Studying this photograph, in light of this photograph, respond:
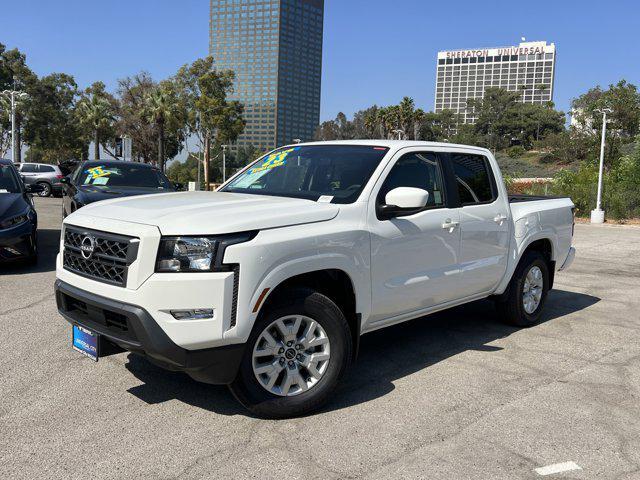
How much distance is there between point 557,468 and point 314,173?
105 inches

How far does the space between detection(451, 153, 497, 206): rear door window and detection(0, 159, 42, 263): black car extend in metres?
6.09

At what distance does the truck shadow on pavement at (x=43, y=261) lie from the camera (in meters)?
8.46

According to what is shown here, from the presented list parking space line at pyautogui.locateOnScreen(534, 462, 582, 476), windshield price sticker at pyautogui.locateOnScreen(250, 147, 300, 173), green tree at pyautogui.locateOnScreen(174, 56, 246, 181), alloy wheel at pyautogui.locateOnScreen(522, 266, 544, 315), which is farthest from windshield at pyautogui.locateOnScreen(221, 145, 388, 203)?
green tree at pyautogui.locateOnScreen(174, 56, 246, 181)

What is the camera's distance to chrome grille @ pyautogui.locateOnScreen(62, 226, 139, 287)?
11.2ft

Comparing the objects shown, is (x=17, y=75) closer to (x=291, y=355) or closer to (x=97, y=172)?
(x=97, y=172)

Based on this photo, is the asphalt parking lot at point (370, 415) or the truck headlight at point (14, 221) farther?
the truck headlight at point (14, 221)

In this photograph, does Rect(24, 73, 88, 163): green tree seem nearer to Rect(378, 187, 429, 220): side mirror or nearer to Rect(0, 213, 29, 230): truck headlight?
Rect(0, 213, 29, 230): truck headlight

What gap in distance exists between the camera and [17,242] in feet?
26.4

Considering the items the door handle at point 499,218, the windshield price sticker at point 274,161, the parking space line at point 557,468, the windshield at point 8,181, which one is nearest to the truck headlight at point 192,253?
the windshield price sticker at point 274,161

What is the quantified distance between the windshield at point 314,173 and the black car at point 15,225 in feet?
14.5

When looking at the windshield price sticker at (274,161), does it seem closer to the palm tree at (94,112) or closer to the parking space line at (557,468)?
the parking space line at (557,468)

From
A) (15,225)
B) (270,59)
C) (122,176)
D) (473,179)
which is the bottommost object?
(15,225)

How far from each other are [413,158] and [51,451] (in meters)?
3.26

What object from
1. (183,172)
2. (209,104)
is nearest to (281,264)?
(209,104)
